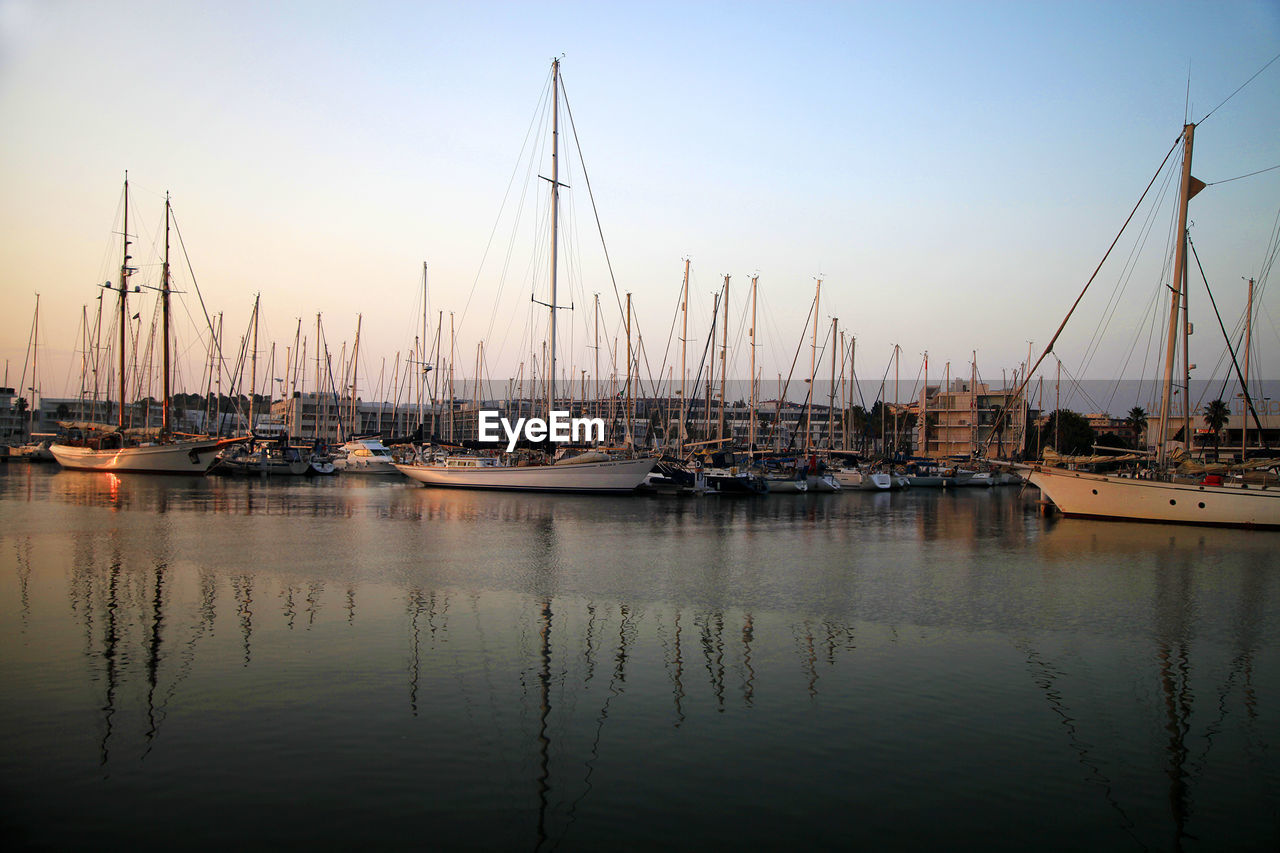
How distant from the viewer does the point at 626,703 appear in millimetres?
11258

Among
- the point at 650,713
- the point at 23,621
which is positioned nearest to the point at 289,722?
the point at 650,713

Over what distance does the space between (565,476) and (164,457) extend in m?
30.1

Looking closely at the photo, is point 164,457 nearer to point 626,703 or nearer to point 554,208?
point 554,208

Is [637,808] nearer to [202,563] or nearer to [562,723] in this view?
[562,723]

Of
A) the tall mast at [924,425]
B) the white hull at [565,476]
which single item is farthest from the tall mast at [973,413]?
the white hull at [565,476]

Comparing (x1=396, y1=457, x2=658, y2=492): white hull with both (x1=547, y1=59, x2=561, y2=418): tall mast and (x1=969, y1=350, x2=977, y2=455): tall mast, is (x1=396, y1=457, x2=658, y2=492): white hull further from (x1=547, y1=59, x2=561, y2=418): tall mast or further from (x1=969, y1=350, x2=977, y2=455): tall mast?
(x1=969, y1=350, x2=977, y2=455): tall mast

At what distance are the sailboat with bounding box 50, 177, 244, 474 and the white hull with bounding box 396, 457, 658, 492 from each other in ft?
62.2

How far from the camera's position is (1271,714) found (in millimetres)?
11258

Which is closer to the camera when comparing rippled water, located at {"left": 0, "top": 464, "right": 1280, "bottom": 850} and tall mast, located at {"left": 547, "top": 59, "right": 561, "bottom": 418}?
rippled water, located at {"left": 0, "top": 464, "right": 1280, "bottom": 850}

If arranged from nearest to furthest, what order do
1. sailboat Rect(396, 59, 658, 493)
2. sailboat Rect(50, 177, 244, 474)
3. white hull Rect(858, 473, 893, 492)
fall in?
1. sailboat Rect(396, 59, 658, 493)
2. sailboat Rect(50, 177, 244, 474)
3. white hull Rect(858, 473, 893, 492)

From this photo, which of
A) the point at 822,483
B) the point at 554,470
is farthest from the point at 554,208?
the point at 822,483

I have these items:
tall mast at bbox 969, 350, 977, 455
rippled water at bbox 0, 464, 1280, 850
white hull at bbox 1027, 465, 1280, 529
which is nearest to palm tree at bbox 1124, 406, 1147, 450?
tall mast at bbox 969, 350, 977, 455

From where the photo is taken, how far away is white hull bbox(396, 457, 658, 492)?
5122cm

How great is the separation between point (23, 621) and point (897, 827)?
14.4 metres
